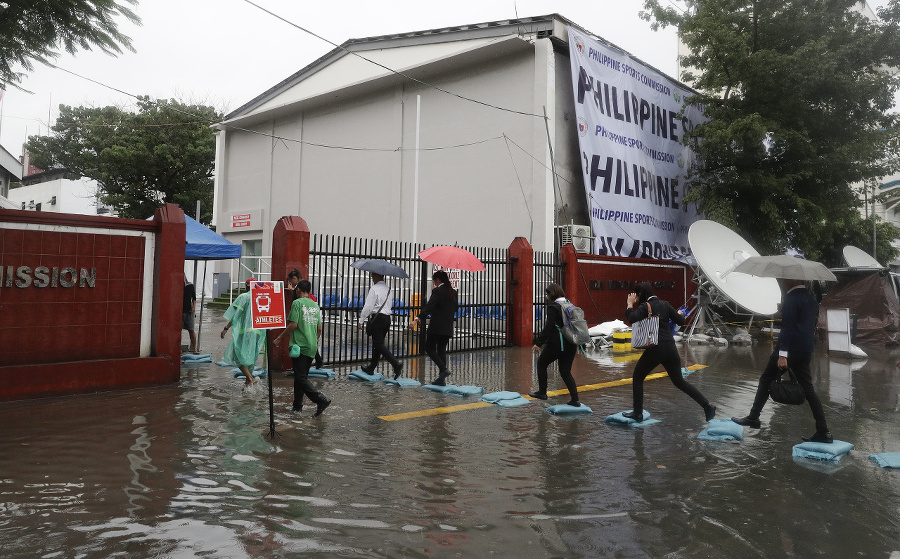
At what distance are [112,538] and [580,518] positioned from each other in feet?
9.71

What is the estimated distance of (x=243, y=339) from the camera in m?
8.72

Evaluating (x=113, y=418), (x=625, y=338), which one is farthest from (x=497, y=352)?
(x=113, y=418)

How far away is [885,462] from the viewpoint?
552 centimetres

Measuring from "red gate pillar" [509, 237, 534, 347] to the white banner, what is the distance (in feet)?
13.0

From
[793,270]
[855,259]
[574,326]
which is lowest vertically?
[574,326]

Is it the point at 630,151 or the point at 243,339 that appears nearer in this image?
the point at 243,339

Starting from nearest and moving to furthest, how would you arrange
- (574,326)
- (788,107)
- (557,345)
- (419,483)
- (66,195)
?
(419,483) < (574,326) < (557,345) < (788,107) < (66,195)

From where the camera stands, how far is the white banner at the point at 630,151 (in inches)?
706

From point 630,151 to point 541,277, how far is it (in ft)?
20.3

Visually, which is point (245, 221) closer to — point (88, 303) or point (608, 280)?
point (608, 280)

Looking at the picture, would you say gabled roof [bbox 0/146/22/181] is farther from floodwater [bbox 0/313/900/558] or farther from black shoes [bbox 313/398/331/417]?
black shoes [bbox 313/398/331/417]

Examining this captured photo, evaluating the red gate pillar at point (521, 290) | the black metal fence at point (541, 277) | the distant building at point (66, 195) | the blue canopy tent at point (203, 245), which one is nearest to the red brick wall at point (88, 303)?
the blue canopy tent at point (203, 245)

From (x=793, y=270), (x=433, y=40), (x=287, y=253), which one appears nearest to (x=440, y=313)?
(x=287, y=253)

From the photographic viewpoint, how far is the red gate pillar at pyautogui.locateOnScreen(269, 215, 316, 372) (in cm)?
1001
